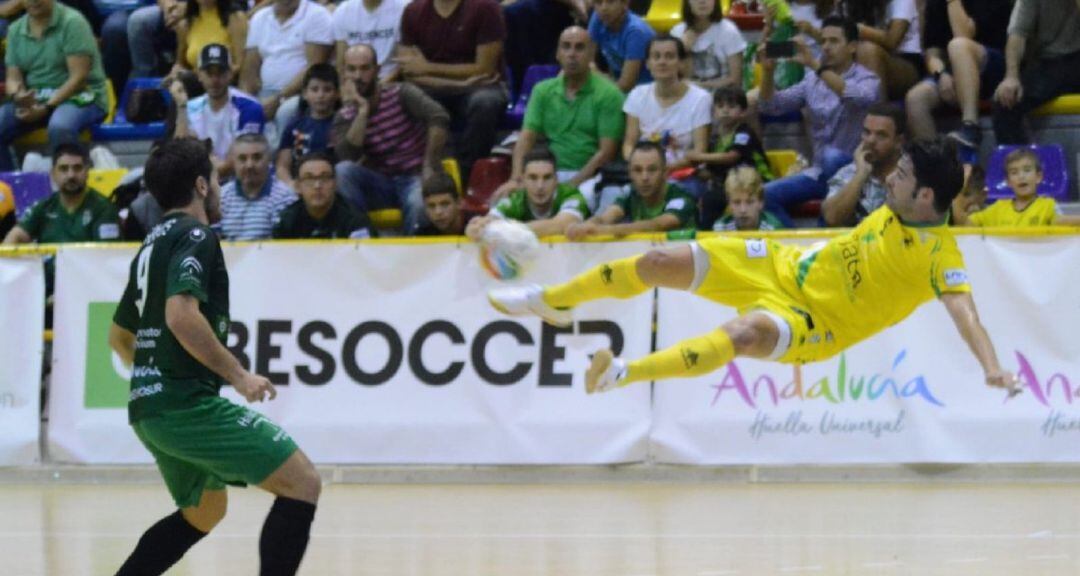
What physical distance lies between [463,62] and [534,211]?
2.62 meters

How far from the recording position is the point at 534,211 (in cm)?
1401

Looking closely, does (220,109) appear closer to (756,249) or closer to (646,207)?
(646,207)

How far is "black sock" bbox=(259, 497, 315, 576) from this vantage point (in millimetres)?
7047

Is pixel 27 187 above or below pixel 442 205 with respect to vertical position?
below

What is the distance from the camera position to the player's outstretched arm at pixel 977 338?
834 cm

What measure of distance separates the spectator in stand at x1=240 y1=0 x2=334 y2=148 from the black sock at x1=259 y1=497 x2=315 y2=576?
9823 millimetres

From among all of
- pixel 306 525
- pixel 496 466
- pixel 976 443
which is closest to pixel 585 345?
pixel 496 466

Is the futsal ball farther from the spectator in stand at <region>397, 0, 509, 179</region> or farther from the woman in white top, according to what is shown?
the spectator in stand at <region>397, 0, 509, 179</region>

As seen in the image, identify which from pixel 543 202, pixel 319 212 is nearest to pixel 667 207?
pixel 543 202

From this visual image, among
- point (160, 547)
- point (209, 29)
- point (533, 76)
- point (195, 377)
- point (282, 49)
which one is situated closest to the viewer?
point (195, 377)

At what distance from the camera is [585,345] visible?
13.4m

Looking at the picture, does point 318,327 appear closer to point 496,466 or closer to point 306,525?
point 496,466

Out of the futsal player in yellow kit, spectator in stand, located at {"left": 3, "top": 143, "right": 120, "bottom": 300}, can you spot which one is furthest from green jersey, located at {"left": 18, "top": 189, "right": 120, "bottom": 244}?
the futsal player in yellow kit

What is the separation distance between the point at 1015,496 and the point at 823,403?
1.62 meters
